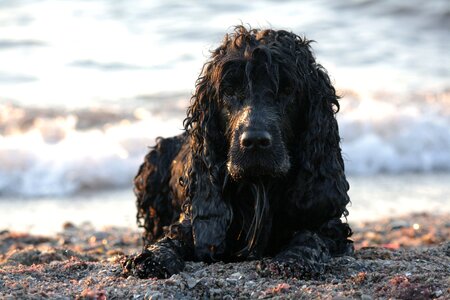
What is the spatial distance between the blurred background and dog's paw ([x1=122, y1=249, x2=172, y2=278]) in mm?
2240

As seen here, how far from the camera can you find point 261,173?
5.57m

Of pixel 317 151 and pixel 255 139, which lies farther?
pixel 317 151

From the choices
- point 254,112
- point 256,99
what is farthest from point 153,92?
point 254,112

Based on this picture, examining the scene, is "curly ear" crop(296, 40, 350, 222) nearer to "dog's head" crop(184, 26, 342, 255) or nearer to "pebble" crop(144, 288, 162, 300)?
"dog's head" crop(184, 26, 342, 255)

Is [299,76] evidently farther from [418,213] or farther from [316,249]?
[418,213]

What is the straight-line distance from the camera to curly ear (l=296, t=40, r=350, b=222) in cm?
596

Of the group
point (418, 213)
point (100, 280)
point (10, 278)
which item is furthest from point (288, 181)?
point (418, 213)

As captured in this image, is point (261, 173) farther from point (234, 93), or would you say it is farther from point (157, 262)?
point (157, 262)

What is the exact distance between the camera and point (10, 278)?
5.70m

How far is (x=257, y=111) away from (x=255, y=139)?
268 millimetres

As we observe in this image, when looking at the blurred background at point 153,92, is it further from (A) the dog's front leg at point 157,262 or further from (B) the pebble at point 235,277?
(B) the pebble at point 235,277

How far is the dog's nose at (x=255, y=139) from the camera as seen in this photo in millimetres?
5430

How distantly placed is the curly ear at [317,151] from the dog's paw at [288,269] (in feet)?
1.65

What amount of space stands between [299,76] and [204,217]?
1077mm
